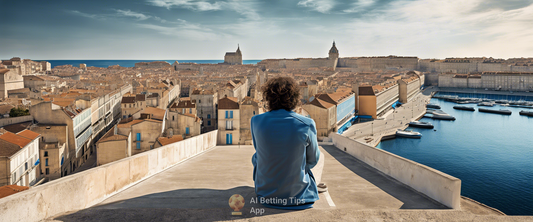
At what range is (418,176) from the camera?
308 cm

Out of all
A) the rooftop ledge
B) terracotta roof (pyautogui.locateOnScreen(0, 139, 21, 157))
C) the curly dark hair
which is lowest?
terracotta roof (pyautogui.locateOnScreen(0, 139, 21, 157))

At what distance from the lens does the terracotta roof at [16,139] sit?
1072 centimetres

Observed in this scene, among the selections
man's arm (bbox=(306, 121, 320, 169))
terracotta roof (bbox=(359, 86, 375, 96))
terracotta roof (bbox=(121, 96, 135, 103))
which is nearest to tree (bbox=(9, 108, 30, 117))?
terracotta roof (bbox=(121, 96, 135, 103))

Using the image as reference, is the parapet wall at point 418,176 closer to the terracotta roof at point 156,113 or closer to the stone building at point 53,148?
the stone building at point 53,148

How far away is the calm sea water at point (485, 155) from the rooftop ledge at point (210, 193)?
10.6m

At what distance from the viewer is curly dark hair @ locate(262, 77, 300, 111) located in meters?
2.04

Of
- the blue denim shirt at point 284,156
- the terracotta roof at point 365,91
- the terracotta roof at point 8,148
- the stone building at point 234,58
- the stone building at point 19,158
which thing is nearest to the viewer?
the blue denim shirt at point 284,156

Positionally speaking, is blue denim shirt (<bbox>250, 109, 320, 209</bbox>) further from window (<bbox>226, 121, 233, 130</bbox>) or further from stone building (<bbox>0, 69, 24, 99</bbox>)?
stone building (<bbox>0, 69, 24, 99</bbox>)

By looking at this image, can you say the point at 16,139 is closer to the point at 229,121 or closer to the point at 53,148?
the point at 53,148

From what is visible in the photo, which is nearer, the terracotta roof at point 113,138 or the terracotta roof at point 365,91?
the terracotta roof at point 113,138

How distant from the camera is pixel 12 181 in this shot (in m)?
9.85

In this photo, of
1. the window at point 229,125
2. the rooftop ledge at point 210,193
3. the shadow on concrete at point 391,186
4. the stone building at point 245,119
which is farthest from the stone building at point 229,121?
the shadow on concrete at point 391,186

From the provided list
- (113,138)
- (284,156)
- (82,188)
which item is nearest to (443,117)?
(113,138)

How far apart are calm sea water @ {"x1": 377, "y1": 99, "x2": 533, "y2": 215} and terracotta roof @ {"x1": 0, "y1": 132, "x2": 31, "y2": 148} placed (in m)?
15.0
